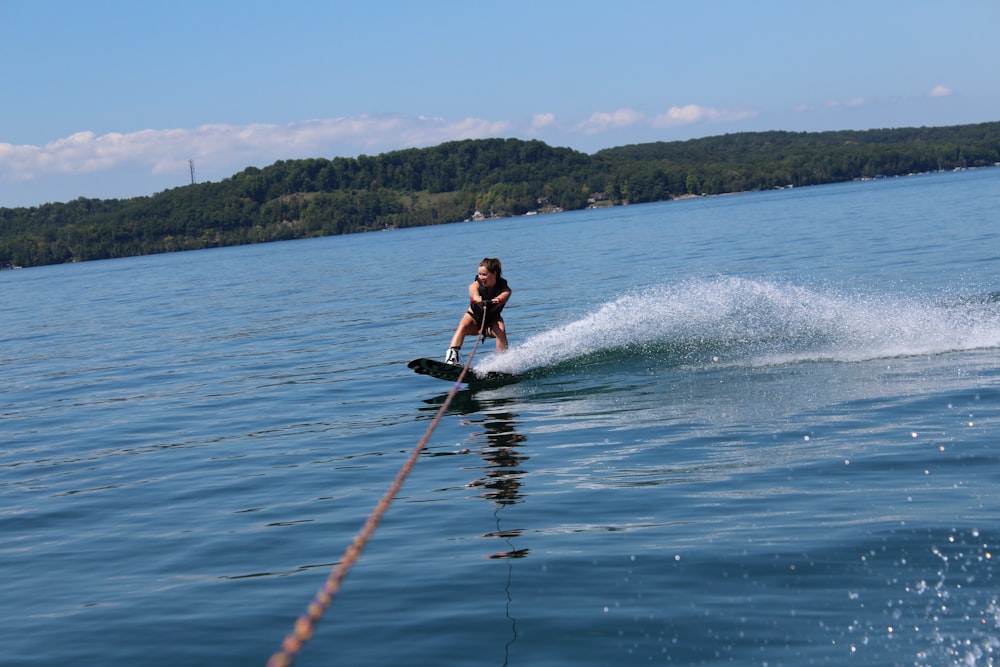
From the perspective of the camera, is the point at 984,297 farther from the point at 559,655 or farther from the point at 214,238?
the point at 214,238

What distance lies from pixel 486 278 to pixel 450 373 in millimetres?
1339

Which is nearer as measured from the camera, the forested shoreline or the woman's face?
the woman's face

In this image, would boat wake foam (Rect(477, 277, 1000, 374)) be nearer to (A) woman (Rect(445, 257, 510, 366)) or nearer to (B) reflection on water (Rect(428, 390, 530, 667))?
(A) woman (Rect(445, 257, 510, 366))

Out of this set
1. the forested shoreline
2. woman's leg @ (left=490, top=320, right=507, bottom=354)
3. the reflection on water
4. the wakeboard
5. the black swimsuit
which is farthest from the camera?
the forested shoreline

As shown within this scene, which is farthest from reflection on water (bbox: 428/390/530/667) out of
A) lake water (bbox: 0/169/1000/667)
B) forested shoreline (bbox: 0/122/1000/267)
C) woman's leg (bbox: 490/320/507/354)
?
forested shoreline (bbox: 0/122/1000/267)

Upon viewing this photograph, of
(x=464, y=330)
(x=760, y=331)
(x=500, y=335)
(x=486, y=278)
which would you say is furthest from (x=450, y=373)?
(x=760, y=331)

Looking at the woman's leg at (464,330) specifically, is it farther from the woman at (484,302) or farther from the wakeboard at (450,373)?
the wakeboard at (450,373)

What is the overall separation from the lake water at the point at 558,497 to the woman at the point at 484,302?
1.95 feet

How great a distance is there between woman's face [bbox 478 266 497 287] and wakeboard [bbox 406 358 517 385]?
116 cm

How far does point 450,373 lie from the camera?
1330 cm

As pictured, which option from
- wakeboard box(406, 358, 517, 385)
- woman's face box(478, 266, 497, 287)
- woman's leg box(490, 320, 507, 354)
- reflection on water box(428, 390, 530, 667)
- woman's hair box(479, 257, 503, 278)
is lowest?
reflection on water box(428, 390, 530, 667)

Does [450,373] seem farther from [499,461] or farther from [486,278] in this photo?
[499,461]

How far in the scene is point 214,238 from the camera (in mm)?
180875

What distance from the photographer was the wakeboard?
1309 centimetres
